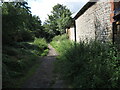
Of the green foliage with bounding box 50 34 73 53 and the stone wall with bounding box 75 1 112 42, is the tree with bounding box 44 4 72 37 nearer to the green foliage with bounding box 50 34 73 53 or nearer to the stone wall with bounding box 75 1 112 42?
the green foliage with bounding box 50 34 73 53

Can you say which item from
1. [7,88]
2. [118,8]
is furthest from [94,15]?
[7,88]

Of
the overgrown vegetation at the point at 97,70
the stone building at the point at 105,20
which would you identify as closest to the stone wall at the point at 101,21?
the stone building at the point at 105,20

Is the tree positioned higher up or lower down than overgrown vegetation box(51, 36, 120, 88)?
higher up

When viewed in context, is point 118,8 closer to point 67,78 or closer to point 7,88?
point 67,78

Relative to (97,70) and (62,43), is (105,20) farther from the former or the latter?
(62,43)

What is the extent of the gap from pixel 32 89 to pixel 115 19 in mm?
3846

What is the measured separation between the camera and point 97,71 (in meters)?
3.88

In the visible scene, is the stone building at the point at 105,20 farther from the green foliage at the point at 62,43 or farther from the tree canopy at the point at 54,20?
the tree canopy at the point at 54,20

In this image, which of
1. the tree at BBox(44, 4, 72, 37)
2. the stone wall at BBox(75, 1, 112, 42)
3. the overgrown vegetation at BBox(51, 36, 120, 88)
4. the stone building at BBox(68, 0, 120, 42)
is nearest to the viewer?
the overgrown vegetation at BBox(51, 36, 120, 88)

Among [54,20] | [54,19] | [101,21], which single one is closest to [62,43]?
[101,21]

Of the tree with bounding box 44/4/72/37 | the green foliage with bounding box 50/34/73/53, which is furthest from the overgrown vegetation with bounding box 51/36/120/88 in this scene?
the tree with bounding box 44/4/72/37

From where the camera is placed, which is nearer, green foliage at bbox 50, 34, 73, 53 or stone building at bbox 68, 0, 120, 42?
stone building at bbox 68, 0, 120, 42

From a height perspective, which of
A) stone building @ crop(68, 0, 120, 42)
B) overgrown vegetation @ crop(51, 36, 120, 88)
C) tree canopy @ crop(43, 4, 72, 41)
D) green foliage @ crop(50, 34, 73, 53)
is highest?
tree canopy @ crop(43, 4, 72, 41)

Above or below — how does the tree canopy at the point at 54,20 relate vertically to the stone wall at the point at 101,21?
above
